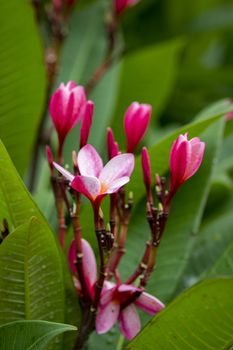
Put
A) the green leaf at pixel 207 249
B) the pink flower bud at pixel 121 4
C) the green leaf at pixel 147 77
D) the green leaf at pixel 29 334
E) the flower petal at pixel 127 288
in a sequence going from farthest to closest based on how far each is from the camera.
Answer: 1. the green leaf at pixel 147 77
2. the pink flower bud at pixel 121 4
3. the green leaf at pixel 207 249
4. the flower petal at pixel 127 288
5. the green leaf at pixel 29 334

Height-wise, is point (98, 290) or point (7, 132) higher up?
point (7, 132)

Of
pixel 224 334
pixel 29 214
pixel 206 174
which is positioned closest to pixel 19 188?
pixel 29 214

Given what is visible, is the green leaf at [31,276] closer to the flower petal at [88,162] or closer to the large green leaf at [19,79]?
the flower petal at [88,162]

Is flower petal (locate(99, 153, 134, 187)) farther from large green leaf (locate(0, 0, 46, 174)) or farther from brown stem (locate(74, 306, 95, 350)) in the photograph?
large green leaf (locate(0, 0, 46, 174))

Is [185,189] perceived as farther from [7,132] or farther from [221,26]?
[221,26]

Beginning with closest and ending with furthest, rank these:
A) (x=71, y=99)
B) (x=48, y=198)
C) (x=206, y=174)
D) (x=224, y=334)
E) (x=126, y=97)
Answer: (x=224, y=334) < (x=71, y=99) < (x=206, y=174) < (x=48, y=198) < (x=126, y=97)

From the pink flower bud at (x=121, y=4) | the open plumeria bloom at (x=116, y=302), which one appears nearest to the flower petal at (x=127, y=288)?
the open plumeria bloom at (x=116, y=302)
